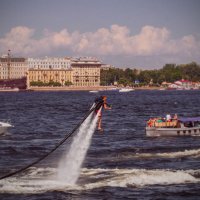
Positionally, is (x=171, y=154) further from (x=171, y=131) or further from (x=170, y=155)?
(x=171, y=131)

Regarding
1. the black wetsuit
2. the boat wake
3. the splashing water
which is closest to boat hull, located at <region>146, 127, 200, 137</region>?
the boat wake

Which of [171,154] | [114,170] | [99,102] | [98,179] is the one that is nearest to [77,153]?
[98,179]

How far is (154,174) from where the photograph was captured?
126 feet

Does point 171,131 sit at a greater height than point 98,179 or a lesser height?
greater

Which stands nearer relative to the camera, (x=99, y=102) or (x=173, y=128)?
(x=99, y=102)

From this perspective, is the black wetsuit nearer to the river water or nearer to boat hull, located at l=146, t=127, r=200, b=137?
the river water

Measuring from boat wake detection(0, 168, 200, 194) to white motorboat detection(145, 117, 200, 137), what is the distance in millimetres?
23690

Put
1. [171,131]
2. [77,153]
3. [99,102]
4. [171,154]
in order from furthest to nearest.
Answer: [171,131] → [171,154] → [77,153] → [99,102]

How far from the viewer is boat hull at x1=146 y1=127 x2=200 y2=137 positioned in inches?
2505

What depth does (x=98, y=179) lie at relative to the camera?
3766 cm

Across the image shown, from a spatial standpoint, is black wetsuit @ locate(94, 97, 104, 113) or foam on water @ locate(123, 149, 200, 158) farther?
foam on water @ locate(123, 149, 200, 158)

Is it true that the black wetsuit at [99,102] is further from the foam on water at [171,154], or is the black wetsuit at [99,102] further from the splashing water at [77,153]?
the foam on water at [171,154]

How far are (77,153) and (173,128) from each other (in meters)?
30.2

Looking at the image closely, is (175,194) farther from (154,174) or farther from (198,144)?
(198,144)
